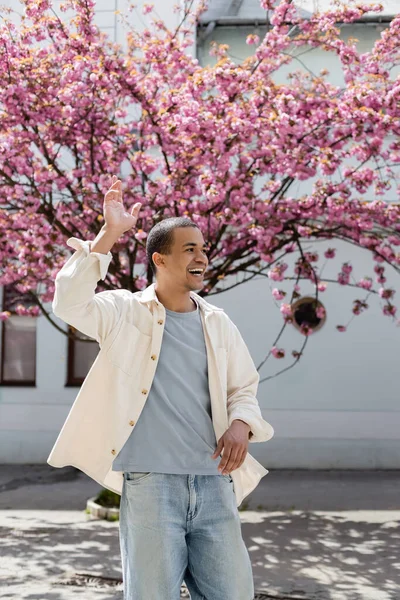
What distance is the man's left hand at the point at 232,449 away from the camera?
3.15m

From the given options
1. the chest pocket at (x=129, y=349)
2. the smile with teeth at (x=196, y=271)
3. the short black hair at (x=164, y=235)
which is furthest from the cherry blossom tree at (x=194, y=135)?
the chest pocket at (x=129, y=349)

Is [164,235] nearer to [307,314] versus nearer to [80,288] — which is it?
[80,288]

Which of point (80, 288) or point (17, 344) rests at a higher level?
point (17, 344)

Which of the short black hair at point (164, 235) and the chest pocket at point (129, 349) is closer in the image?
the chest pocket at point (129, 349)

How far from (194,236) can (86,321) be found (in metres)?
0.54

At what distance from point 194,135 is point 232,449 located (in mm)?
5280

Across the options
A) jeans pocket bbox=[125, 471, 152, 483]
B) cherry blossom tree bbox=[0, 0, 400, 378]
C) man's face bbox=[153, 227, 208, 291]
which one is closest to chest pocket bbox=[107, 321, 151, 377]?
man's face bbox=[153, 227, 208, 291]

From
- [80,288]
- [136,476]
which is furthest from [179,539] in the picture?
[80,288]

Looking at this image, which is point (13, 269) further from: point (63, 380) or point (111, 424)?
point (111, 424)

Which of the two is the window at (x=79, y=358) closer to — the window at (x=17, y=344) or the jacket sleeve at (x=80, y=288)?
the window at (x=17, y=344)

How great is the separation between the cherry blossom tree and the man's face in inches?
165

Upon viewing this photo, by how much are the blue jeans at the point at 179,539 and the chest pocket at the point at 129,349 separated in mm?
387

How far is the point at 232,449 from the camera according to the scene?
3.15m

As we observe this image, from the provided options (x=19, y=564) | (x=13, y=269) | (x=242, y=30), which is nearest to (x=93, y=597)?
(x=19, y=564)
